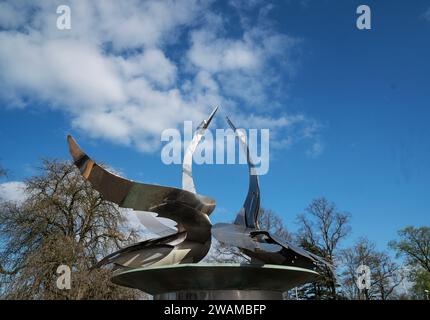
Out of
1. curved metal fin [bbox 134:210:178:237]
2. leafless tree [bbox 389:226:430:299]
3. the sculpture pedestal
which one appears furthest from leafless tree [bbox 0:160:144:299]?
leafless tree [bbox 389:226:430:299]

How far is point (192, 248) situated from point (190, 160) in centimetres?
270

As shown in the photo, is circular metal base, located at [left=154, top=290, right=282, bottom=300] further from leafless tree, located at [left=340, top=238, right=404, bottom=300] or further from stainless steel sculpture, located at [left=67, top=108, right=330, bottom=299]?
leafless tree, located at [left=340, top=238, right=404, bottom=300]

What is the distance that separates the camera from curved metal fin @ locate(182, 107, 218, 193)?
11.9 metres

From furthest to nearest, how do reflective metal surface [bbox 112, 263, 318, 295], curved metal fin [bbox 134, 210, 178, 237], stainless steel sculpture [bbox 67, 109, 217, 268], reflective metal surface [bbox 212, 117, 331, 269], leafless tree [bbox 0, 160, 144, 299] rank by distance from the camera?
leafless tree [bbox 0, 160, 144, 299], curved metal fin [bbox 134, 210, 178, 237], reflective metal surface [bbox 212, 117, 331, 269], stainless steel sculpture [bbox 67, 109, 217, 268], reflective metal surface [bbox 112, 263, 318, 295]

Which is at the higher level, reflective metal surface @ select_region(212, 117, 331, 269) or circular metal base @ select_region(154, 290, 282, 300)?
reflective metal surface @ select_region(212, 117, 331, 269)

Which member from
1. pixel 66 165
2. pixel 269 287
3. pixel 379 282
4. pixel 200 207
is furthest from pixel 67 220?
pixel 379 282

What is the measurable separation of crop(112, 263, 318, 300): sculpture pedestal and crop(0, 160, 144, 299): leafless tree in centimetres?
999

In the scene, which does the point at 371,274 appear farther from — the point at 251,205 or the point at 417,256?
the point at 251,205

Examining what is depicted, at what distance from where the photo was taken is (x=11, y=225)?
20.0m

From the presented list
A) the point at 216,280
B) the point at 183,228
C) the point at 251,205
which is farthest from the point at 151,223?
the point at 216,280

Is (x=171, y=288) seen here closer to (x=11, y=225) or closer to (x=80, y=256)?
(x=80, y=256)
